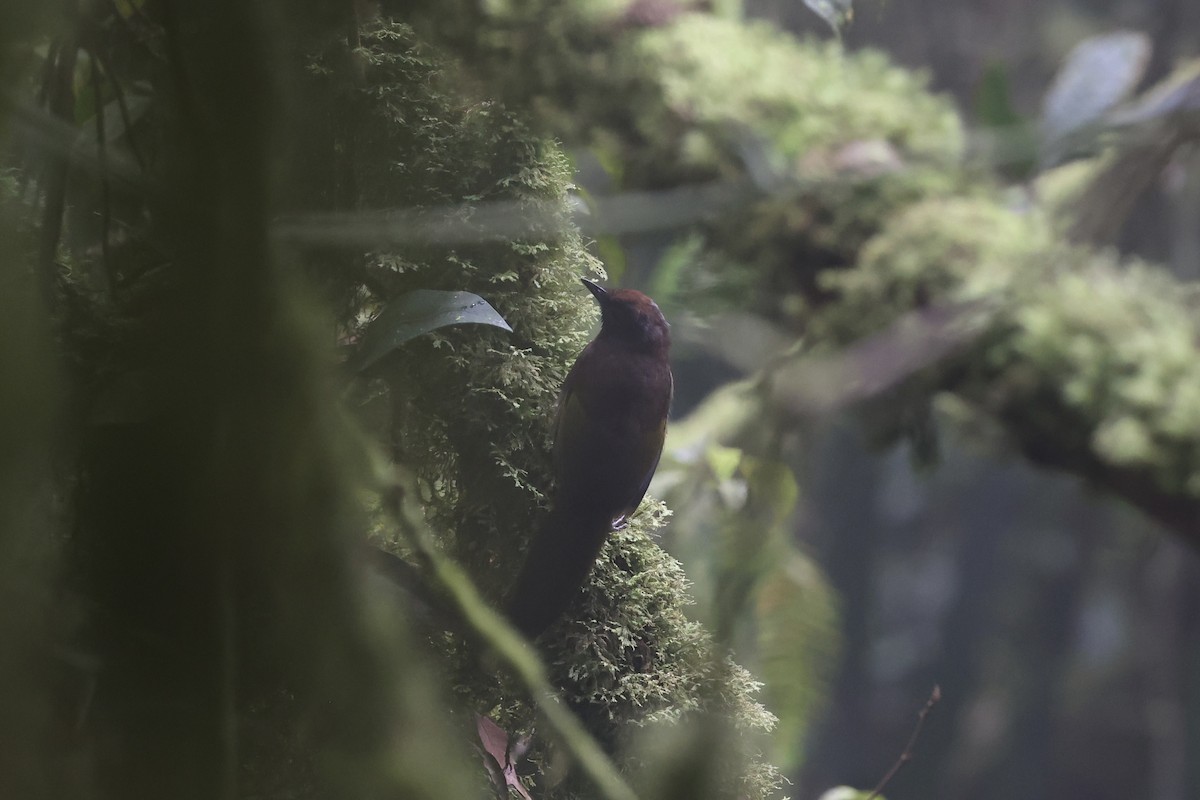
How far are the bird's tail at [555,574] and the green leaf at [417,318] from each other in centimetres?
6

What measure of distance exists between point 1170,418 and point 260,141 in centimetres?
101

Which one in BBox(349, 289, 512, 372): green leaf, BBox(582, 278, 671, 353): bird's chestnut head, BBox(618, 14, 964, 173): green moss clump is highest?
BBox(582, 278, 671, 353): bird's chestnut head

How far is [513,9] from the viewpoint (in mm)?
615

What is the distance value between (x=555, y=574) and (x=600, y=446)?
0.14ft

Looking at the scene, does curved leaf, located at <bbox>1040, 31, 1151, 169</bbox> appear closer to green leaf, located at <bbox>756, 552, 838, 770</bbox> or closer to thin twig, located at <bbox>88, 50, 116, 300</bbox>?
green leaf, located at <bbox>756, 552, 838, 770</bbox>

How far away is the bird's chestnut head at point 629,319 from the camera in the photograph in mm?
284

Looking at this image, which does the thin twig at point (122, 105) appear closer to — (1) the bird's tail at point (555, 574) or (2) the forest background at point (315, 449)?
(2) the forest background at point (315, 449)

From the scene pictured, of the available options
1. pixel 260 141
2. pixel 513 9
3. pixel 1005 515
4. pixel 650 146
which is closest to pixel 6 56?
pixel 260 141

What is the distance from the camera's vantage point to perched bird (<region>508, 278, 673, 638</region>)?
0.26m

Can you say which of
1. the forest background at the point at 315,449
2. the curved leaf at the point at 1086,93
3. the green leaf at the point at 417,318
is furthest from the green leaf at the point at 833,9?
the curved leaf at the point at 1086,93

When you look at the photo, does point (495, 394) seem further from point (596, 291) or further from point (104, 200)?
point (104, 200)

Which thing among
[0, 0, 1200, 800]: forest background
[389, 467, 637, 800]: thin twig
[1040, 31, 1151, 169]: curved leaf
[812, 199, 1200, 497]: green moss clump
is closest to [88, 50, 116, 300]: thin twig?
[0, 0, 1200, 800]: forest background

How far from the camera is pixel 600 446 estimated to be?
0.27m

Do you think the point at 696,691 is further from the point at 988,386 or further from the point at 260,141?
the point at 988,386
